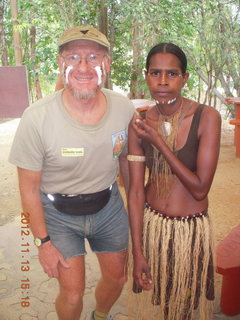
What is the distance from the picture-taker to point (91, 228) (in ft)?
6.86

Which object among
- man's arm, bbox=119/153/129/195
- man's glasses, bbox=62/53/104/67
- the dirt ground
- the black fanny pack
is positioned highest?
man's glasses, bbox=62/53/104/67

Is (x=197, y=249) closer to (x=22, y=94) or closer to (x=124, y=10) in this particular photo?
(x=124, y=10)

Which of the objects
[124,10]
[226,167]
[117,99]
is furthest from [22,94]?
[117,99]

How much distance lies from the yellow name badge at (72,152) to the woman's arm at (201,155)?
36 cm

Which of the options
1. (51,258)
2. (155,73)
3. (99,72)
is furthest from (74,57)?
(51,258)

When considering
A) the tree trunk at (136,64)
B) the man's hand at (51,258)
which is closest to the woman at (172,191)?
the man's hand at (51,258)

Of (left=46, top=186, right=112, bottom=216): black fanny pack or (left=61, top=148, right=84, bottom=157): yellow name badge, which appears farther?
(left=46, top=186, right=112, bottom=216): black fanny pack

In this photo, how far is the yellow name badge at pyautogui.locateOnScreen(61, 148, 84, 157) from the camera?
189cm

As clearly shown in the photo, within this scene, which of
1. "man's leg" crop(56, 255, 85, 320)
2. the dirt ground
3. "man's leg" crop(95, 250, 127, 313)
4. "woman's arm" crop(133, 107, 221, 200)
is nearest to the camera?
"woman's arm" crop(133, 107, 221, 200)

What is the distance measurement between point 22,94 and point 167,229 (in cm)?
1131

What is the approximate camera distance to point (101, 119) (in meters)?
2.00

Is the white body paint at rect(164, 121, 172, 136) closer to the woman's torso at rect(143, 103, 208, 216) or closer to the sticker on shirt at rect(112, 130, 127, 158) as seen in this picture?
the woman's torso at rect(143, 103, 208, 216)

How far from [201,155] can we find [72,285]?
1046 mm

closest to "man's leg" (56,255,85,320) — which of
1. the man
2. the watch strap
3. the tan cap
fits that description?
the man
